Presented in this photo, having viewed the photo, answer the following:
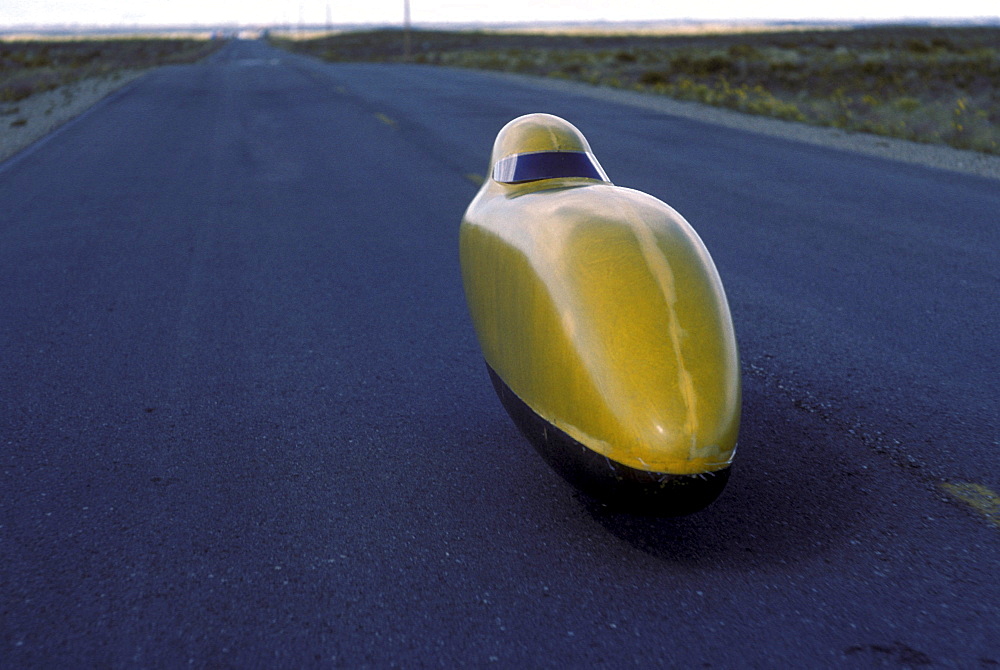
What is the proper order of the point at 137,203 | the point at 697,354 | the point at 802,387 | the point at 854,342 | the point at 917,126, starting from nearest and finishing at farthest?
the point at 697,354
the point at 802,387
the point at 854,342
the point at 137,203
the point at 917,126

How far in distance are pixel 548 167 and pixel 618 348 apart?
129cm

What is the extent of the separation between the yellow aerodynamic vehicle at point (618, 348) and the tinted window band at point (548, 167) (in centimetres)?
40

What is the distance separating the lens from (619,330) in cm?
249

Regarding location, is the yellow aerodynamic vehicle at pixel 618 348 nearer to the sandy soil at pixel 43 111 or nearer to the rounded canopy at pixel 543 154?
the rounded canopy at pixel 543 154

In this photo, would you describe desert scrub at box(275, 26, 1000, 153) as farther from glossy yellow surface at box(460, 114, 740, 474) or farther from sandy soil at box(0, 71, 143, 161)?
sandy soil at box(0, 71, 143, 161)

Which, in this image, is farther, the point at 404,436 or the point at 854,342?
the point at 854,342

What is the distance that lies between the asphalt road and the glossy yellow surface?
48cm

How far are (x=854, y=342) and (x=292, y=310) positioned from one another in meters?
3.41

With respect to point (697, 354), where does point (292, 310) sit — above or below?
Result: below

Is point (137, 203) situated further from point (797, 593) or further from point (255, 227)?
point (797, 593)

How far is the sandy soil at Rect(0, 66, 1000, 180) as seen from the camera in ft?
37.6

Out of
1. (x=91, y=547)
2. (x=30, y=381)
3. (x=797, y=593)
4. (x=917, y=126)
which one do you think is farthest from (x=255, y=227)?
(x=917, y=126)


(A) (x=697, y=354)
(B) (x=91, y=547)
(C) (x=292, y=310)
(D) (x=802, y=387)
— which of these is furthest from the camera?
(C) (x=292, y=310)

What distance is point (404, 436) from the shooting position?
3.58 metres
